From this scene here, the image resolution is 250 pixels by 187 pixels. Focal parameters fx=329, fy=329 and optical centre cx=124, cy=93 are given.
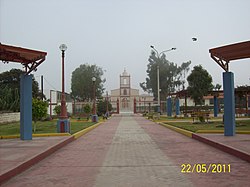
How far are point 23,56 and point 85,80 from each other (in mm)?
48911

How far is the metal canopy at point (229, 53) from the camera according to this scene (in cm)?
1353

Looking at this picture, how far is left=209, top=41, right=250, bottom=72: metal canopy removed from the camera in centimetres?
1353

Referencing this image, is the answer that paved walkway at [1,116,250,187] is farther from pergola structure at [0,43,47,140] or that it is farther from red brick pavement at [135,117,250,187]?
pergola structure at [0,43,47,140]

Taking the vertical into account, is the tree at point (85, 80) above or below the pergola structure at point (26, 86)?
above

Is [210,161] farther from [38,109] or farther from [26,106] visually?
[38,109]

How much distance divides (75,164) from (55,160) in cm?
106

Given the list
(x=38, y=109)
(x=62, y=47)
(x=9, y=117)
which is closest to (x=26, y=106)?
(x=38, y=109)

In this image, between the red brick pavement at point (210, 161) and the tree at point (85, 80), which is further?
the tree at point (85, 80)

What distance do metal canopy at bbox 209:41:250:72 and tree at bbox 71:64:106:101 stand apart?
48.8 metres

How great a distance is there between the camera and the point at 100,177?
7289 millimetres

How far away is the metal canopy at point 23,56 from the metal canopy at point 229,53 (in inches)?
297
